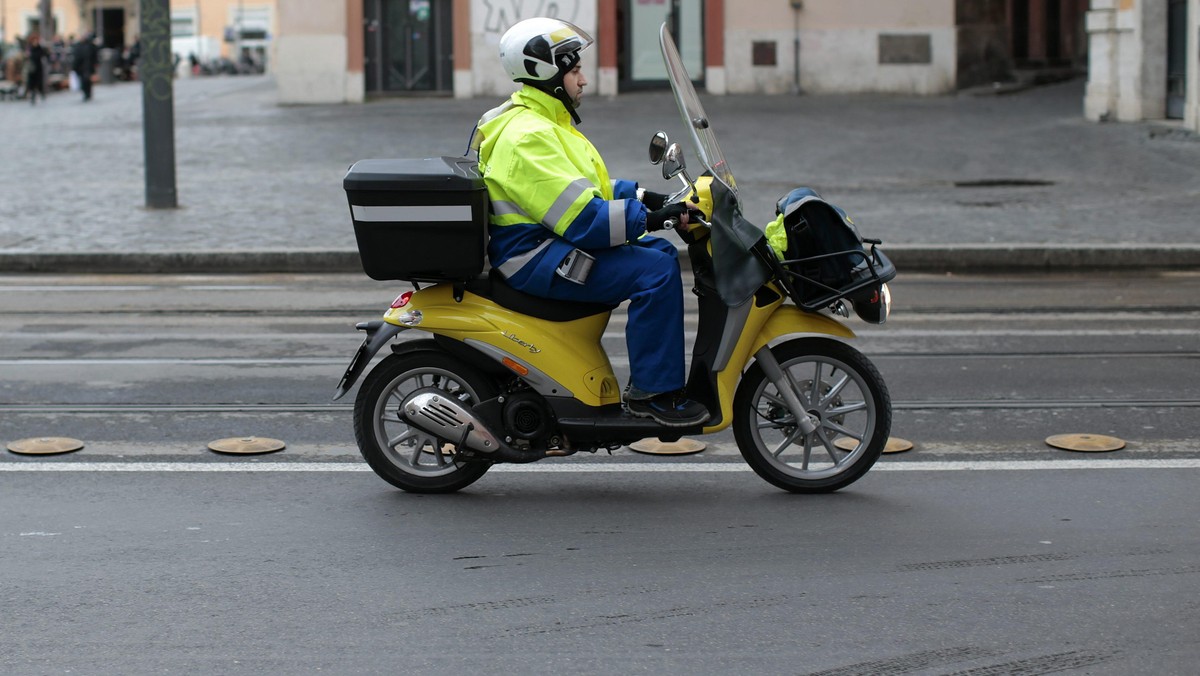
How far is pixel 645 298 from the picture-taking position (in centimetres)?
552

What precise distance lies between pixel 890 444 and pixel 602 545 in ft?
5.65

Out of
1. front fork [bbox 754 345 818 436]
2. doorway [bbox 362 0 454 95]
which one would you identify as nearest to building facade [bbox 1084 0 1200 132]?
doorway [bbox 362 0 454 95]

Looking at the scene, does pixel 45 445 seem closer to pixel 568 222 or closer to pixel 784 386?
pixel 568 222

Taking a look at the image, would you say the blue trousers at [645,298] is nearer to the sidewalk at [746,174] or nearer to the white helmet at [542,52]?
the white helmet at [542,52]

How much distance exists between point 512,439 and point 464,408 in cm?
20

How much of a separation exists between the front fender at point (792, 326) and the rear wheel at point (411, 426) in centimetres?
95

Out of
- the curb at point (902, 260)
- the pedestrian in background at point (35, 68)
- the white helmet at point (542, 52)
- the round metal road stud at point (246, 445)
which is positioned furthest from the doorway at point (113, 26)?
the white helmet at point (542, 52)

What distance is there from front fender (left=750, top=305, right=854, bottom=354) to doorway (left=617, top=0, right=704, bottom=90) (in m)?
24.1

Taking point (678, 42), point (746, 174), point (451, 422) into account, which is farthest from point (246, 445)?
point (678, 42)

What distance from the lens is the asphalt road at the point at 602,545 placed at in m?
4.20

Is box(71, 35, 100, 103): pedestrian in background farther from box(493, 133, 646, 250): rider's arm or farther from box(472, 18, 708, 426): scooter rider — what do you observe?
box(493, 133, 646, 250): rider's arm

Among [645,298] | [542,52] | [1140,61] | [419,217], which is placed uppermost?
[1140,61]

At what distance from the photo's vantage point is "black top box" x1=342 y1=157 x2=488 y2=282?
541 cm

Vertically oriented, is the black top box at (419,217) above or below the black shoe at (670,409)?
above
